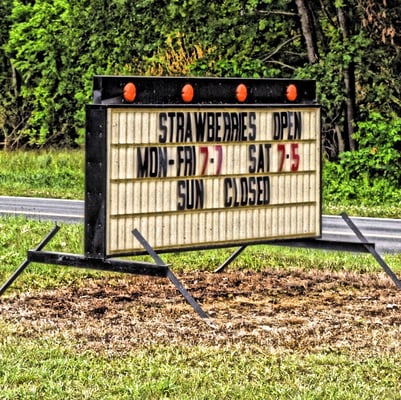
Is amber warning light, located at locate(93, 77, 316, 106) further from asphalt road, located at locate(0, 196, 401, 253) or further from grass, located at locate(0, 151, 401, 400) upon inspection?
asphalt road, located at locate(0, 196, 401, 253)

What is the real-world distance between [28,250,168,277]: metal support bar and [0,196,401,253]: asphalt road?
555 centimetres

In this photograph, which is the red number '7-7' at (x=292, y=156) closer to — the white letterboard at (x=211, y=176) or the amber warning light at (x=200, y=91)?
the white letterboard at (x=211, y=176)

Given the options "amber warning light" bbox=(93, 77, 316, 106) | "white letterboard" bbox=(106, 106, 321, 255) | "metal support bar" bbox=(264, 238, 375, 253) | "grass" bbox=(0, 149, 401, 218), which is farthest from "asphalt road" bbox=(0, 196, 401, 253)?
"amber warning light" bbox=(93, 77, 316, 106)

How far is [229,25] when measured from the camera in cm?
2416

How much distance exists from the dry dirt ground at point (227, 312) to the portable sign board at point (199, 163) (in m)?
0.54

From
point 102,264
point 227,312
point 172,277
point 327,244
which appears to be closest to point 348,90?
point 327,244

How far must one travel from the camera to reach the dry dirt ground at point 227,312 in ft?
28.3

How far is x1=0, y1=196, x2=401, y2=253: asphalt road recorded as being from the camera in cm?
1659

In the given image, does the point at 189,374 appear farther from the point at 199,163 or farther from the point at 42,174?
the point at 42,174

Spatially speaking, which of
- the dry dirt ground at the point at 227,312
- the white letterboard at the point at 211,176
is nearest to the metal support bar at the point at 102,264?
the white letterboard at the point at 211,176

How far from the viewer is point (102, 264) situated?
9461 mm

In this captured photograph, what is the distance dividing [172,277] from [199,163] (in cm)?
143

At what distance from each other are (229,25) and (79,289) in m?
13.8

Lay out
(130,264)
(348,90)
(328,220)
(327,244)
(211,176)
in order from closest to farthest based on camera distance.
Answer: (130,264), (211,176), (327,244), (328,220), (348,90)
